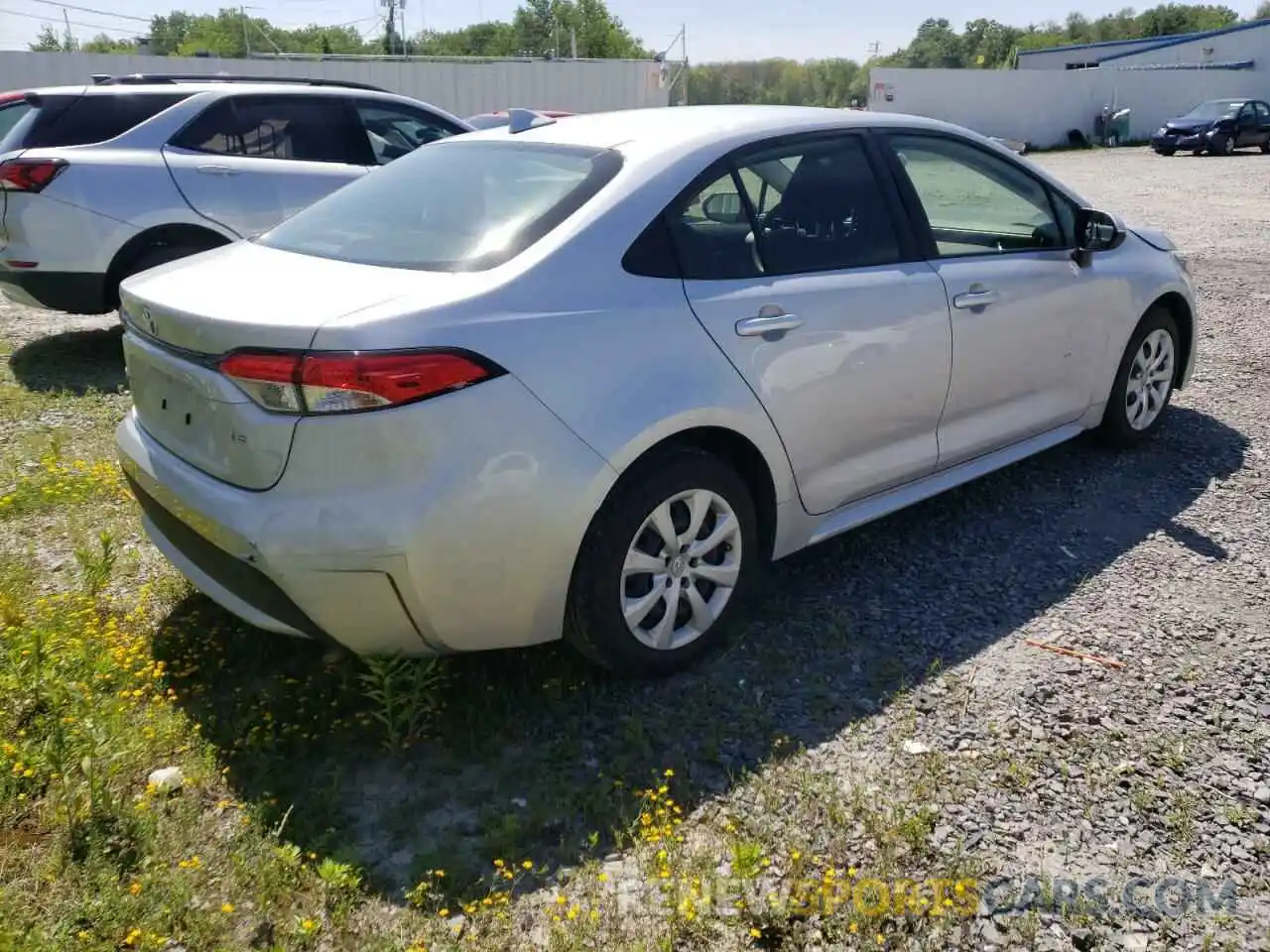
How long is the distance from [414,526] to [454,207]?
3.80ft

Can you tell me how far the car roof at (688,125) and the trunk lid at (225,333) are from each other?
3.07 feet

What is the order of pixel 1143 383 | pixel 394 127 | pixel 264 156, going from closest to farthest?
pixel 1143 383 < pixel 264 156 < pixel 394 127

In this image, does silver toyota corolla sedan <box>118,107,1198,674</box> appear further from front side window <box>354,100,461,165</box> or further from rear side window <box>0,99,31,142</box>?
rear side window <box>0,99,31,142</box>

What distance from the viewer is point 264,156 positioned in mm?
7207

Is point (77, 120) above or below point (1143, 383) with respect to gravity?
above

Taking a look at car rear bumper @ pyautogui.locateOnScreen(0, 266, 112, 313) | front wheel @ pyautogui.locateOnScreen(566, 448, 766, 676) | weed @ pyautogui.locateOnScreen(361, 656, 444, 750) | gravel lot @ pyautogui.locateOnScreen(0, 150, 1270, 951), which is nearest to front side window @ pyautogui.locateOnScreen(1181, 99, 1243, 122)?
gravel lot @ pyautogui.locateOnScreen(0, 150, 1270, 951)

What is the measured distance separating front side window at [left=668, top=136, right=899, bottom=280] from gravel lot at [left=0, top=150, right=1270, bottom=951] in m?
1.22

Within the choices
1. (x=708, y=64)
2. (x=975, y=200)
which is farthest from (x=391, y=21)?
(x=975, y=200)

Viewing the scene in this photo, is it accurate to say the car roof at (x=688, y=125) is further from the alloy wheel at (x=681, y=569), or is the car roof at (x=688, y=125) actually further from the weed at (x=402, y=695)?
the weed at (x=402, y=695)

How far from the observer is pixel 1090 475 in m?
5.04

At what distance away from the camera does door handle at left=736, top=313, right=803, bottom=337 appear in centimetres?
327

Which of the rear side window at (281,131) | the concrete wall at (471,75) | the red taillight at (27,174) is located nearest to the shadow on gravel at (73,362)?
the red taillight at (27,174)

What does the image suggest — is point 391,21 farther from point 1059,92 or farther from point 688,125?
point 688,125

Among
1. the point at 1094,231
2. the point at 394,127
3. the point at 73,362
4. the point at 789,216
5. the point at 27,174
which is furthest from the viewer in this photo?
the point at 394,127
